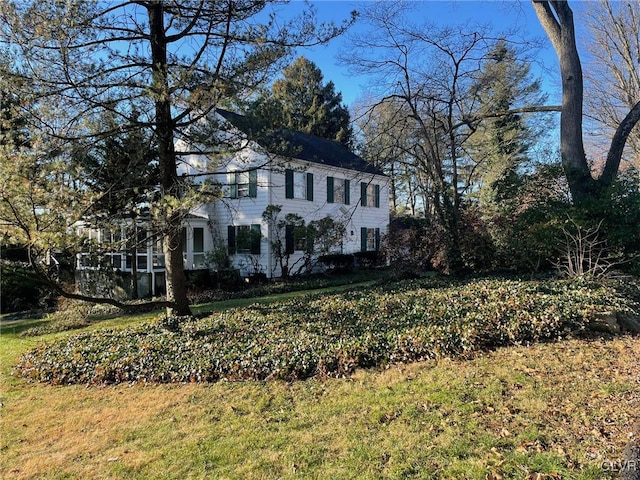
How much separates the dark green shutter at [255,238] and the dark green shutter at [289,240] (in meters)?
0.99

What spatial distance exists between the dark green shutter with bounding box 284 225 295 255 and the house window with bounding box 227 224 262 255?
3.32 ft

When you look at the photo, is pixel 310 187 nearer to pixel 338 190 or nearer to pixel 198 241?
pixel 338 190

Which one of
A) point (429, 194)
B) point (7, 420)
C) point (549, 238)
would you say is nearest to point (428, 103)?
point (429, 194)

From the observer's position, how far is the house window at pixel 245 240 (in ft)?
50.0

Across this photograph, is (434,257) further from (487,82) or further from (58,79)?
(58,79)

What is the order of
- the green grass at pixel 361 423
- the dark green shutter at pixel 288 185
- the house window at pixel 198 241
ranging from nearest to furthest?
the green grass at pixel 361 423, the dark green shutter at pixel 288 185, the house window at pixel 198 241

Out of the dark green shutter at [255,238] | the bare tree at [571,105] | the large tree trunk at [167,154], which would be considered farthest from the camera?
the dark green shutter at [255,238]

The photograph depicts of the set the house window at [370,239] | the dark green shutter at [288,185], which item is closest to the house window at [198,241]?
the dark green shutter at [288,185]

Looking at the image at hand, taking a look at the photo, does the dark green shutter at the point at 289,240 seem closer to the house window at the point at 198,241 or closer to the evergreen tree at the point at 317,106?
the house window at the point at 198,241

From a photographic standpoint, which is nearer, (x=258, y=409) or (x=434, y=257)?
(x=258, y=409)

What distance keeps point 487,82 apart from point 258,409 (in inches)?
436

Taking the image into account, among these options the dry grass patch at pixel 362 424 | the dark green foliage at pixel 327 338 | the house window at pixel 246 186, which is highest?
the house window at pixel 246 186

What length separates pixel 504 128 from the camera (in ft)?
67.5

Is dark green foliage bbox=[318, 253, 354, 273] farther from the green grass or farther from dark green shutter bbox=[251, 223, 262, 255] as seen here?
the green grass
